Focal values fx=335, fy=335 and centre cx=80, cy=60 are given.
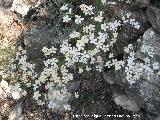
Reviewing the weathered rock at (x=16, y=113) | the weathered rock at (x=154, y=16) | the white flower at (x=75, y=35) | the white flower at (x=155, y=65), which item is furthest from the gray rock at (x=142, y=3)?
the weathered rock at (x=16, y=113)

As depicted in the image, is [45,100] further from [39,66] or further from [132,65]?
[132,65]

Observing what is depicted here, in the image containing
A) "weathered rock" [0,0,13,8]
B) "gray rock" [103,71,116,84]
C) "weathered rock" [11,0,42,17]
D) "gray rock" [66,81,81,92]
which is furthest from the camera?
"weathered rock" [0,0,13,8]

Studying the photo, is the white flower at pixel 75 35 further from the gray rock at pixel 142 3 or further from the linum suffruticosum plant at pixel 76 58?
the gray rock at pixel 142 3

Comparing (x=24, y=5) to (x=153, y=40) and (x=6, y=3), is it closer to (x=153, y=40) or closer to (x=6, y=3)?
(x=6, y=3)

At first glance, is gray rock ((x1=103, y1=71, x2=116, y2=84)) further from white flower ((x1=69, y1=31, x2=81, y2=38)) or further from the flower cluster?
white flower ((x1=69, y1=31, x2=81, y2=38))

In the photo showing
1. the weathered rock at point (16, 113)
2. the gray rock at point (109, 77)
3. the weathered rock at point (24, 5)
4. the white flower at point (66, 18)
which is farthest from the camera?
the weathered rock at point (24, 5)

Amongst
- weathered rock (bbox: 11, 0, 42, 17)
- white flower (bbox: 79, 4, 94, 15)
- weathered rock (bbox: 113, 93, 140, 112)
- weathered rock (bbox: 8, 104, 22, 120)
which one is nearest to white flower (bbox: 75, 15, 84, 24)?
white flower (bbox: 79, 4, 94, 15)
